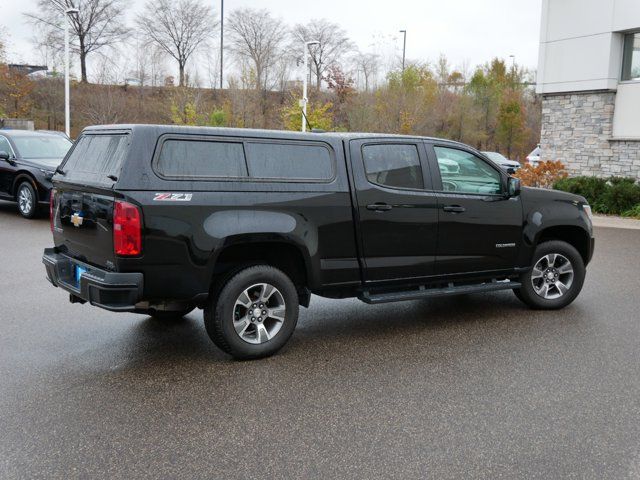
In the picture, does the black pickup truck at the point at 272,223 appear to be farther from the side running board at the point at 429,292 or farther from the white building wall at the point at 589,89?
the white building wall at the point at 589,89

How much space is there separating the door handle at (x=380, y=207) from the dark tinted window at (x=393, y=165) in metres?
0.21

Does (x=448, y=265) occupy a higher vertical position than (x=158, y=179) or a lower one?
lower

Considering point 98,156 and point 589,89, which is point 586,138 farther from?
point 98,156

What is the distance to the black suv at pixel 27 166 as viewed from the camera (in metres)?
13.8

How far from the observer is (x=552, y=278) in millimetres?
7137

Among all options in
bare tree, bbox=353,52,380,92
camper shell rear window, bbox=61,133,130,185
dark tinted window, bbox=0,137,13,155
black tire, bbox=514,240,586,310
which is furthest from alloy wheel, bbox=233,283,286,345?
bare tree, bbox=353,52,380,92

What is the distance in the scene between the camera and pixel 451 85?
47.2 meters

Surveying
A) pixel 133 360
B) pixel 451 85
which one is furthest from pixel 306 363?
pixel 451 85

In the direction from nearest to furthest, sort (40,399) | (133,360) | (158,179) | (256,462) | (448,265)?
1. (256,462)
2. (40,399)
3. (158,179)
4. (133,360)
5. (448,265)

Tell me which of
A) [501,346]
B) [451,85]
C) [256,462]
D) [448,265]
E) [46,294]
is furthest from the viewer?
[451,85]

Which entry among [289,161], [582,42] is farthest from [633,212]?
[289,161]

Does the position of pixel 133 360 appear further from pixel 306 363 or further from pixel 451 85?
pixel 451 85

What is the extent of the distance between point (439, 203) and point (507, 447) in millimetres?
2827

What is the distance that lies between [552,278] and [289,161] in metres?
3.35
